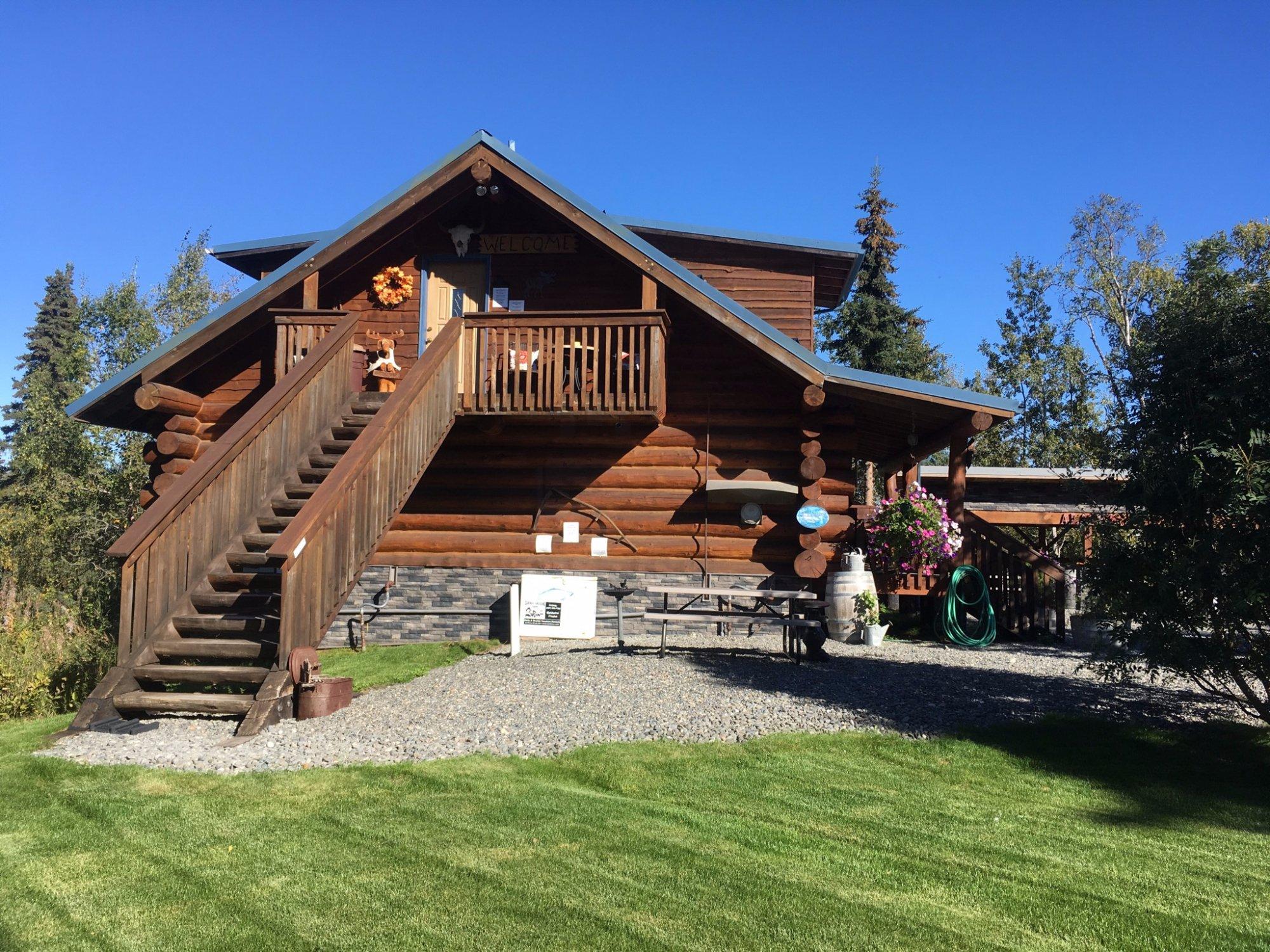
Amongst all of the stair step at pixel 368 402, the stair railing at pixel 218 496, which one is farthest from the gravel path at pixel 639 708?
the stair step at pixel 368 402

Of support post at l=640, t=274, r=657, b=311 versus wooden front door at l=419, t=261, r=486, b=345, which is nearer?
support post at l=640, t=274, r=657, b=311

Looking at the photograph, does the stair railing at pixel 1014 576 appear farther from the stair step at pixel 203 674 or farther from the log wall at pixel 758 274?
the stair step at pixel 203 674

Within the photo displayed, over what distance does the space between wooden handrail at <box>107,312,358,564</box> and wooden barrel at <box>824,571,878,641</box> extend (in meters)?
7.18

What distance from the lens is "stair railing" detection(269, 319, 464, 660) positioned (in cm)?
805

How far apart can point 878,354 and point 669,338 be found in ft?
75.8

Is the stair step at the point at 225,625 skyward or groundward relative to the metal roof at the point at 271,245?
groundward

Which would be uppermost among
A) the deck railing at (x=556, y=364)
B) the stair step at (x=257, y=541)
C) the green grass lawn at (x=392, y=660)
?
the deck railing at (x=556, y=364)

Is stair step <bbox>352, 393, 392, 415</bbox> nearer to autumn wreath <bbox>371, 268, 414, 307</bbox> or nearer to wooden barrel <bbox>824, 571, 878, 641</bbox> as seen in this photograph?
autumn wreath <bbox>371, 268, 414, 307</bbox>

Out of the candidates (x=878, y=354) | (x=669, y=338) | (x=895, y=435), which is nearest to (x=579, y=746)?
(x=669, y=338)

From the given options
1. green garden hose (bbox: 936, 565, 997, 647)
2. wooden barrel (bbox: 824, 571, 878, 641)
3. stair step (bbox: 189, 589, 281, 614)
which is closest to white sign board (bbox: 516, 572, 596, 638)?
wooden barrel (bbox: 824, 571, 878, 641)

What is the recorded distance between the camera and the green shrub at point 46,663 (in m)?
10.8

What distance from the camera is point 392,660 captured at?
1234 centimetres

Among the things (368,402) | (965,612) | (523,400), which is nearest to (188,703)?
(368,402)

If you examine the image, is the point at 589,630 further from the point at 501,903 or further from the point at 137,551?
the point at 501,903
